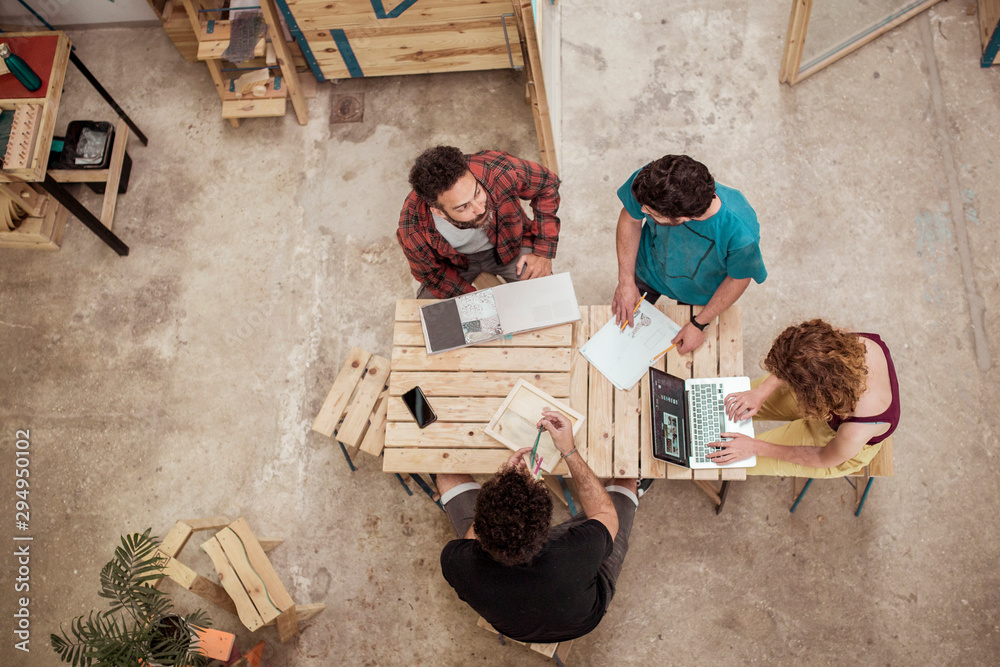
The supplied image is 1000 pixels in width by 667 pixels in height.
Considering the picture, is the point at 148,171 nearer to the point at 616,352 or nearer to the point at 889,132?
the point at 616,352

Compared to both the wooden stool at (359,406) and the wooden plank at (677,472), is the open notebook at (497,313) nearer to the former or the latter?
the wooden stool at (359,406)

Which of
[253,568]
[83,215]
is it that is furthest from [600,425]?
[83,215]

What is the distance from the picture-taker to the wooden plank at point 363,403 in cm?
300

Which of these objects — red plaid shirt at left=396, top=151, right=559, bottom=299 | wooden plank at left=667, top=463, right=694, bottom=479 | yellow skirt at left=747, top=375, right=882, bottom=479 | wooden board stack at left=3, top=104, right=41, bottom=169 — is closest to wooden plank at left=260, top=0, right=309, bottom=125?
wooden board stack at left=3, top=104, right=41, bottom=169

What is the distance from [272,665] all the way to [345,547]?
669 mm

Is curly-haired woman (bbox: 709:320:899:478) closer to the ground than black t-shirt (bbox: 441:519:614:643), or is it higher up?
higher up

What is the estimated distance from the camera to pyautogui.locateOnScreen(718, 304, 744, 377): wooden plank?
102 inches

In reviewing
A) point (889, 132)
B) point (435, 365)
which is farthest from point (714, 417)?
point (889, 132)

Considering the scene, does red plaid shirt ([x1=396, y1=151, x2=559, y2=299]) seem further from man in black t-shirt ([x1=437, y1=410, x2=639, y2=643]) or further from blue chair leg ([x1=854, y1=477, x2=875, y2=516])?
blue chair leg ([x1=854, y1=477, x2=875, y2=516])

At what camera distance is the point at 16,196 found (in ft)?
12.5

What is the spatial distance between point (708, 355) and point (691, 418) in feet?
0.98

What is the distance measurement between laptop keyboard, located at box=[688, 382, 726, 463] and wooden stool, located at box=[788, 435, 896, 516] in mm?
666

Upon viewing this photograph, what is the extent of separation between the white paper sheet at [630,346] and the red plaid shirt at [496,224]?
0.55 m

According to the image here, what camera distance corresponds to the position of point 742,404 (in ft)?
7.93
